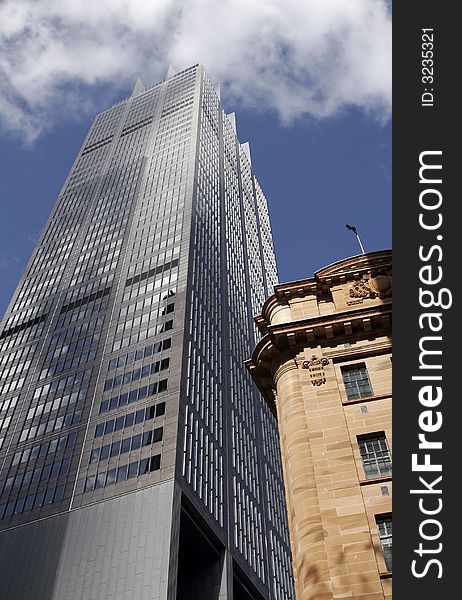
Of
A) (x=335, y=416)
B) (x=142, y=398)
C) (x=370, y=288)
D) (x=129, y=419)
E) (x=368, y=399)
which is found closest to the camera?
(x=335, y=416)

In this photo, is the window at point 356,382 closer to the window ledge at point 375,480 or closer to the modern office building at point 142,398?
the window ledge at point 375,480

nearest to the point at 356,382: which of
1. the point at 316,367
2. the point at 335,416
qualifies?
the point at 316,367

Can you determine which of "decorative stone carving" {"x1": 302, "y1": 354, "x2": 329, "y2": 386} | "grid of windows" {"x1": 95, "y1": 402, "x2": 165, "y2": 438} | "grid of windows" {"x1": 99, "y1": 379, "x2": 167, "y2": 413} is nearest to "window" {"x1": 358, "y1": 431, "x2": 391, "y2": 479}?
"decorative stone carving" {"x1": 302, "y1": 354, "x2": 329, "y2": 386}

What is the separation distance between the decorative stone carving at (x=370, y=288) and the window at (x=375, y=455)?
8132 mm

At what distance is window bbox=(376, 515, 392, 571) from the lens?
23.2m

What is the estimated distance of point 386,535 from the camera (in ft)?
78.3

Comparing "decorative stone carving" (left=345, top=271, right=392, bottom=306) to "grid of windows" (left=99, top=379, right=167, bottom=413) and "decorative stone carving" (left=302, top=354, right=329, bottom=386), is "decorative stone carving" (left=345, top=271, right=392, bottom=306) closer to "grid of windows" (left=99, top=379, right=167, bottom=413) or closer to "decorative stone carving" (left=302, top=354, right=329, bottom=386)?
"decorative stone carving" (left=302, top=354, right=329, bottom=386)

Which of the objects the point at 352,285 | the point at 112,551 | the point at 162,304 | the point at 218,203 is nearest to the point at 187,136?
the point at 218,203

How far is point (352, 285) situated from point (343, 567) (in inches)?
620

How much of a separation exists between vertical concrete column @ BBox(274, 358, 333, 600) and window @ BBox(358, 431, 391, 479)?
2.27m

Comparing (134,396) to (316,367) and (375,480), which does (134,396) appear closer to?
(316,367)

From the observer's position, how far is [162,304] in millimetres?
98438

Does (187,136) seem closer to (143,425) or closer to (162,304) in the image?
(162,304)

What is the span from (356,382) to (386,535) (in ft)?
27.2
